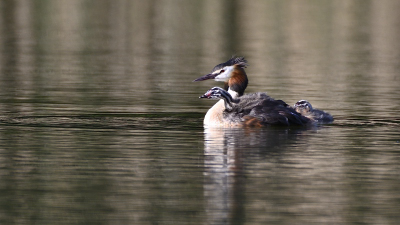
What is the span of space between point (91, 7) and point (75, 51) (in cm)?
2684

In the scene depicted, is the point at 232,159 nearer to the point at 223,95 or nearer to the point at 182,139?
the point at 182,139

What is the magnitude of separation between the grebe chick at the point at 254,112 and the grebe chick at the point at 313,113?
0.36m

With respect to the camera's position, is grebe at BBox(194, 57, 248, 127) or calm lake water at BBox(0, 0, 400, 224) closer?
calm lake water at BBox(0, 0, 400, 224)

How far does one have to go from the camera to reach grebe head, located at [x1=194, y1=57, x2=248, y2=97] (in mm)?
17312

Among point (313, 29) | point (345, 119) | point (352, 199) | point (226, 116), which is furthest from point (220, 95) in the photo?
point (313, 29)

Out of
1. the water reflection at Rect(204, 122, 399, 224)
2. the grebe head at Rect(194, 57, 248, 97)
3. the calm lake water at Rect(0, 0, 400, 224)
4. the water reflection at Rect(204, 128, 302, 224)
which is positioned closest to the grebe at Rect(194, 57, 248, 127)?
the grebe head at Rect(194, 57, 248, 97)

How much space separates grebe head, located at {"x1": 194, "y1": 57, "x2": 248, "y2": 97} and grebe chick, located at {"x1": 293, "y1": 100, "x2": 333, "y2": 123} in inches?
44.2

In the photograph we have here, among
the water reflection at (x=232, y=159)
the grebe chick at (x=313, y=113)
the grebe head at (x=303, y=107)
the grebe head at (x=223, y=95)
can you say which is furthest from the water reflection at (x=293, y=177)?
the grebe head at (x=303, y=107)

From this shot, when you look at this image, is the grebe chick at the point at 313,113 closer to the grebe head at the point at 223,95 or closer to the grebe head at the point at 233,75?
the grebe head at the point at 233,75

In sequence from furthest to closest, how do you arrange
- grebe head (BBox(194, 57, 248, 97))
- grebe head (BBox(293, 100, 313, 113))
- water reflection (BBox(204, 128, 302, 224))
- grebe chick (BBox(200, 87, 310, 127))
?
grebe head (BBox(194, 57, 248, 97))
grebe head (BBox(293, 100, 313, 113))
grebe chick (BBox(200, 87, 310, 127))
water reflection (BBox(204, 128, 302, 224))

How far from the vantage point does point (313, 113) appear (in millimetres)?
16812

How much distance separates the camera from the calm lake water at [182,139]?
32.6 feet

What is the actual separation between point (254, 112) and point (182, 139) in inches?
80.9

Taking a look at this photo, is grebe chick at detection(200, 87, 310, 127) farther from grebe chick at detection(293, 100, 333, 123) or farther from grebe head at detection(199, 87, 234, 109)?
grebe chick at detection(293, 100, 333, 123)
